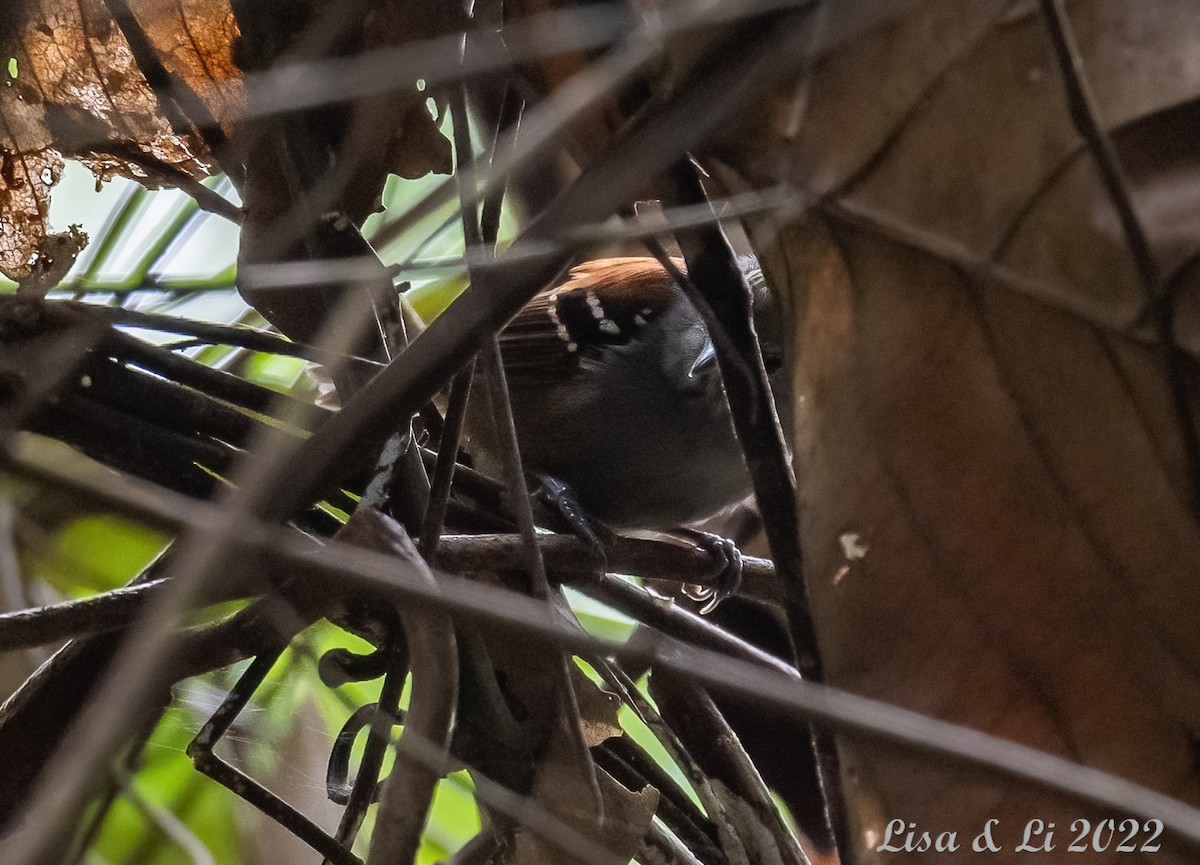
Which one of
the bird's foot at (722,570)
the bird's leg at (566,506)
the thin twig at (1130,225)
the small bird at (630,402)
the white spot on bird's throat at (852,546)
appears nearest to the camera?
the thin twig at (1130,225)

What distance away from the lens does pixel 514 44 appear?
904 mm

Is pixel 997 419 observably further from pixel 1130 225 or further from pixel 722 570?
pixel 722 570

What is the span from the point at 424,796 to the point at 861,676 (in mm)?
302

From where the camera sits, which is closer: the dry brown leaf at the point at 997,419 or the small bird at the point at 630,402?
the dry brown leaf at the point at 997,419

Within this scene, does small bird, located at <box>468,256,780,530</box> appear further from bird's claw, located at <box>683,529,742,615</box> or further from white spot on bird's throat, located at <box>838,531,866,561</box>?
white spot on bird's throat, located at <box>838,531,866,561</box>

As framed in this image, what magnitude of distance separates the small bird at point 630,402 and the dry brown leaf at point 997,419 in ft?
3.54

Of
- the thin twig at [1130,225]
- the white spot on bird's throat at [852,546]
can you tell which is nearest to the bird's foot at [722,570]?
the white spot on bird's throat at [852,546]

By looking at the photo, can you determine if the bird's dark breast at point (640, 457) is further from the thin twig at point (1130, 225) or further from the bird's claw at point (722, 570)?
the thin twig at point (1130, 225)

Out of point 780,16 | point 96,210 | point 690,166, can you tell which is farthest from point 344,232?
point 96,210

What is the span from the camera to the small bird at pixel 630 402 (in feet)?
6.37

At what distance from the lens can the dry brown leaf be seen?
692mm

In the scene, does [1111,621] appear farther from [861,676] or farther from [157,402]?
[157,402]

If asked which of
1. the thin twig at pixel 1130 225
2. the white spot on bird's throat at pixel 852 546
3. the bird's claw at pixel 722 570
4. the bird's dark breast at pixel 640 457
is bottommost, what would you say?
the white spot on bird's throat at pixel 852 546

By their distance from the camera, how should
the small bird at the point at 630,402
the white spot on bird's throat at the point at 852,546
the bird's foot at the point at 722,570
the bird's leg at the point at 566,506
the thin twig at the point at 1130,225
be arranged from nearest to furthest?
the thin twig at the point at 1130,225 < the white spot on bird's throat at the point at 852,546 < the bird's foot at the point at 722,570 < the bird's leg at the point at 566,506 < the small bird at the point at 630,402
